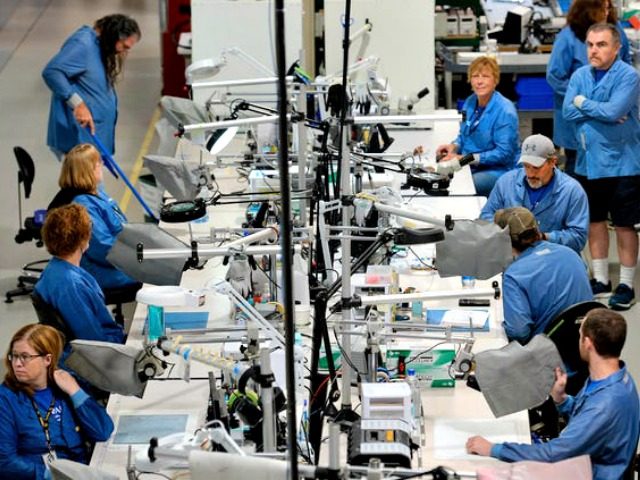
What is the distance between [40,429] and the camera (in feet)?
13.8

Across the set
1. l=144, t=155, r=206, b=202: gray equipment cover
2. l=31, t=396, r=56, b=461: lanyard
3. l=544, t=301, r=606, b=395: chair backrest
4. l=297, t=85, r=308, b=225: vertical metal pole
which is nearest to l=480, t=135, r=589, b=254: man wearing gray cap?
l=297, t=85, r=308, b=225: vertical metal pole

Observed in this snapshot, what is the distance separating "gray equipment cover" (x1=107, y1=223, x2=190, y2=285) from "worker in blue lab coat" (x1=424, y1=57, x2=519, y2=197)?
320 cm

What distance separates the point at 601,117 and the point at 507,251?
292 cm

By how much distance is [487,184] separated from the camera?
7051mm

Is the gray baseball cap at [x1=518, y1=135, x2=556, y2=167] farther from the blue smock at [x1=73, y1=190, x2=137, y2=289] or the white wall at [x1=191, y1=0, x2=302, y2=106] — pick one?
the white wall at [x1=191, y1=0, x2=302, y2=106]

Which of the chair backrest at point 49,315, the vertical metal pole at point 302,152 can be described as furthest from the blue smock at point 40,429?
the vertical metal pole at point 302,152

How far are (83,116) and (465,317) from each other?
300 cm

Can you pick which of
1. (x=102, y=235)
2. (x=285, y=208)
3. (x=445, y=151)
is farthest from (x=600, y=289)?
(x=285, y=208)

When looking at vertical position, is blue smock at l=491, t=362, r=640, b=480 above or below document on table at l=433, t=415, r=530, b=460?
above

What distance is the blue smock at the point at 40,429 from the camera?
414 cm

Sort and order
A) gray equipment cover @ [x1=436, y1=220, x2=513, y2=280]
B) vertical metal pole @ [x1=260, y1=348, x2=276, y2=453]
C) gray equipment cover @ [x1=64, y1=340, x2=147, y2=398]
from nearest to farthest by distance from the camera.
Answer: vertical metal pole @ [x1=260, y1=348, x2=276, y2=453] < gray equipment cover @ [x1=64, y1=340, x2=147, y2=398] < gray equipment cover @ [x1=436, y1=220, x2=513, y2=280]

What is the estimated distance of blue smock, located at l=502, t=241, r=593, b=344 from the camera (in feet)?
16.3

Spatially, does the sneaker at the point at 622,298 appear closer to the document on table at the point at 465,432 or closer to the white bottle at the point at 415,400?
the document on table at the point at 465,432

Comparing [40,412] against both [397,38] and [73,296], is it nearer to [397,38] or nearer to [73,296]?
[73,296]
